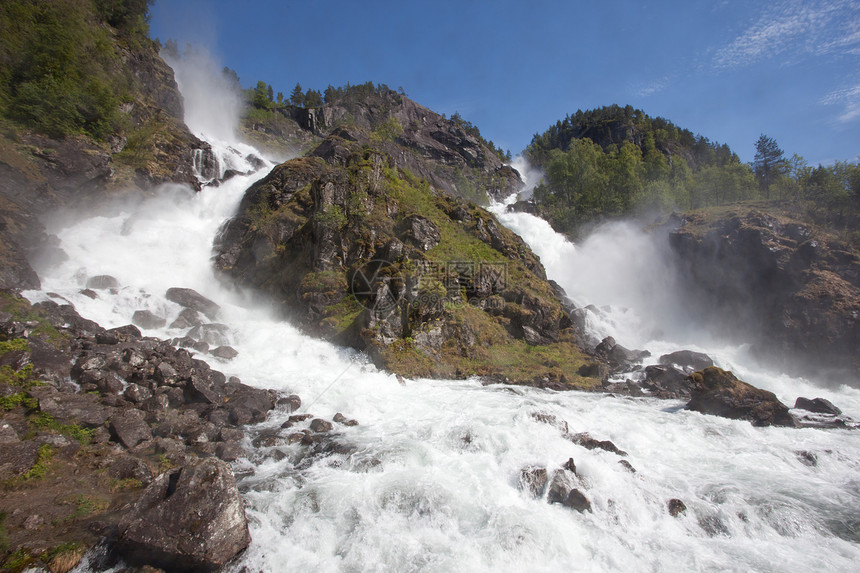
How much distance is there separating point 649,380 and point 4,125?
1665 inches

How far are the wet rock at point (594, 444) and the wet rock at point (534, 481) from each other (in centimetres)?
257

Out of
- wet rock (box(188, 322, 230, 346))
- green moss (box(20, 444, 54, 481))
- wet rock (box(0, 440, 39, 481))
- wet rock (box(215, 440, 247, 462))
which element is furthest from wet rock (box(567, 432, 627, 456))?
wet rock (box(188, 322, 230, 346))

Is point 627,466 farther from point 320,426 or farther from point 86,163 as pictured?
point 86,163

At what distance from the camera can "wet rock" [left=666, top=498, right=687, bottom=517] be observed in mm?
8102

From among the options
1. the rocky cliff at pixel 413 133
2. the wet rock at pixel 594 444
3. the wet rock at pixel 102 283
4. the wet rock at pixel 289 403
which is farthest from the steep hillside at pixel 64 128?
the rocky cliff at pixel 413 133

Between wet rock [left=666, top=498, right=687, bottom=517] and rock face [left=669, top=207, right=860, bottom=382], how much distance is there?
86.8 feet

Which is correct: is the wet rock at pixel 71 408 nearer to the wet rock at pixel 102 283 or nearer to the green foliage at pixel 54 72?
the wet rock at pixel 102 283

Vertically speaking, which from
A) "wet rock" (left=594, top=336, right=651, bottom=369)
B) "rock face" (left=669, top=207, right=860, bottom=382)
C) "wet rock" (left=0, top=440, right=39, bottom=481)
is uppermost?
"rock face" (left=669, top=207, right=860, bottom=382)

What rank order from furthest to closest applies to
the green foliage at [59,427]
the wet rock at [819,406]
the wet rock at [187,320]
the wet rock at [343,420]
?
1. the wet rock at [187,320]
2. the wet rock at [819,406]
3. the wet rock at [343,420]
4. the green foliage at [59,427]

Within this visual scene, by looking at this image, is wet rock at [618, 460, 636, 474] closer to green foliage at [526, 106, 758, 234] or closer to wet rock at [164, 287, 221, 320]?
wet rock at [164, 287, 221, 320]

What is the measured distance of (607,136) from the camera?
98.3 metres

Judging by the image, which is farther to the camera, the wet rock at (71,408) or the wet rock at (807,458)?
the wet rock at (807,458)

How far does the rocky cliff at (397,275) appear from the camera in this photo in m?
19.8

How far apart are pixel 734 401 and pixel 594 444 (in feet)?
28.2
